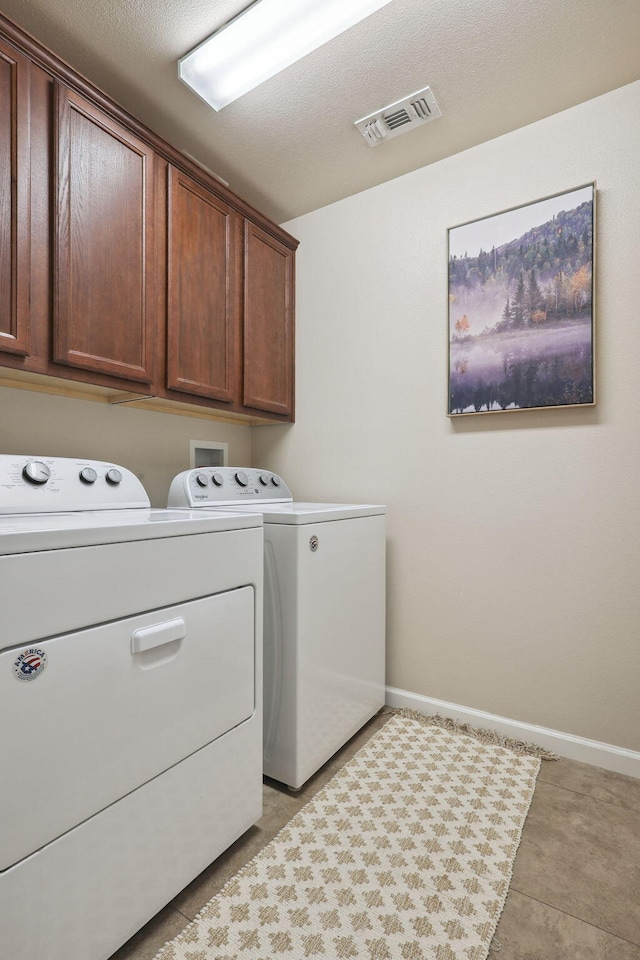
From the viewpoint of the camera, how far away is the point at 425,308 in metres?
2.01

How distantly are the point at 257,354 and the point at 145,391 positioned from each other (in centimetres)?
64

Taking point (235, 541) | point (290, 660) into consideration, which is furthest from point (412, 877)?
point (235, 541)

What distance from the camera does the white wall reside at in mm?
1622

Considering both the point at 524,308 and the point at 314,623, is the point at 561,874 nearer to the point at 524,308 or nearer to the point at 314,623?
the point at 314,623

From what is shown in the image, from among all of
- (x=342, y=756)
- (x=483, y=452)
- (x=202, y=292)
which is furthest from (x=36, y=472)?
(x=483, y=452)

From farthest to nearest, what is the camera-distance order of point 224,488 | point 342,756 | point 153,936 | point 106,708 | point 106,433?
point 224,488, point 106,433, point 342,756, point 153,936, point 106,708

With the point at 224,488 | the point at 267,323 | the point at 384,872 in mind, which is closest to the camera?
the point at 384,872

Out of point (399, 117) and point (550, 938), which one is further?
point (399, 117)

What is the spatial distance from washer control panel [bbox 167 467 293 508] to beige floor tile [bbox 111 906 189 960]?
1151mm

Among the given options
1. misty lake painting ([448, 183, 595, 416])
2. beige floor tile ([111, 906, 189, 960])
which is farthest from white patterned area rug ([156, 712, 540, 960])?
misty lake painting ([448, 183, 595, 416])

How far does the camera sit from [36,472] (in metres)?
1.37

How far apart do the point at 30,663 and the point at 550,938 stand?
124 cm

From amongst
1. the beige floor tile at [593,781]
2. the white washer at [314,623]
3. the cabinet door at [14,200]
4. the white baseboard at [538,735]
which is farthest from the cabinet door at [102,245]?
the beige floor tile at [593,781]

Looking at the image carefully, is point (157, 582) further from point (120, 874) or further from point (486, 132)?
point (486, 132)
